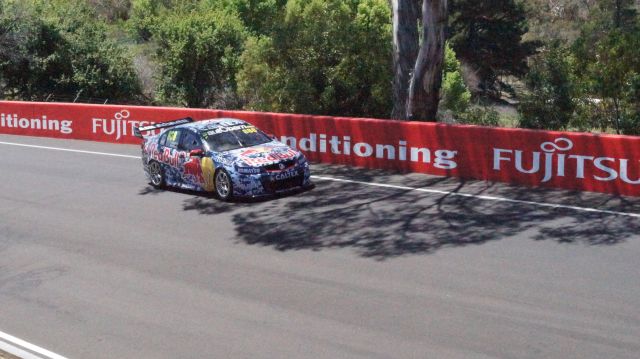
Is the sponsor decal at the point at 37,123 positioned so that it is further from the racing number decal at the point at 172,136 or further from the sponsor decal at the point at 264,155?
the sponsor decal at the point at 264,155

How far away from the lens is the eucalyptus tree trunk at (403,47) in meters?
22.5

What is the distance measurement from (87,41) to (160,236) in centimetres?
2710

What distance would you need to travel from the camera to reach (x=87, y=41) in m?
39.1

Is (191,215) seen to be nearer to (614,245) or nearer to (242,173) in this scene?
(242,173)

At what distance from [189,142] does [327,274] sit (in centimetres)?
715

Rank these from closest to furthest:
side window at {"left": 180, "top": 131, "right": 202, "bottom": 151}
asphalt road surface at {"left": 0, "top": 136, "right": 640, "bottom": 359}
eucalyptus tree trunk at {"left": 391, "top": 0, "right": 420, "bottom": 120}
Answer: asphalt road surface at {"left": 0, "top": 136, "right": 640, "bottom": 359} → side window at {"left": 180, "top": 131, "right": 202, "bottom": 151} → eucalyptus tree trunk at {"left": 391, "top": 0, "right": 420, "bottom": 120}

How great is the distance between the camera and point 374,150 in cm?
1989

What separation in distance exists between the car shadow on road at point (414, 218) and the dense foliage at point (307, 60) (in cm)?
838

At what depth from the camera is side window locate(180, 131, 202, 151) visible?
17.6 metres

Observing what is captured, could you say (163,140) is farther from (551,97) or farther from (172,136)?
(551,97)

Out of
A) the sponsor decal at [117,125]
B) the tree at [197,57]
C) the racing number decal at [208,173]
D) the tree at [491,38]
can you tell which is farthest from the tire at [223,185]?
the tree at [491,38]

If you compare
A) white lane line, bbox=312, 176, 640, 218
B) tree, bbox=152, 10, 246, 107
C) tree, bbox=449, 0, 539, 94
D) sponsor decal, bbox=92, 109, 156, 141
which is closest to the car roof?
white lane line, bbox=312, 176, 640, 218

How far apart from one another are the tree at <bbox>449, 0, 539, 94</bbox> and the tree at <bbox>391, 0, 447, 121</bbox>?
115ft

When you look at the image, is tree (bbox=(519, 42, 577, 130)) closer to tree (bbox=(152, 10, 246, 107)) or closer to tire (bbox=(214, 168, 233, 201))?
tire (bbox=(214, 168, 233, 201))
